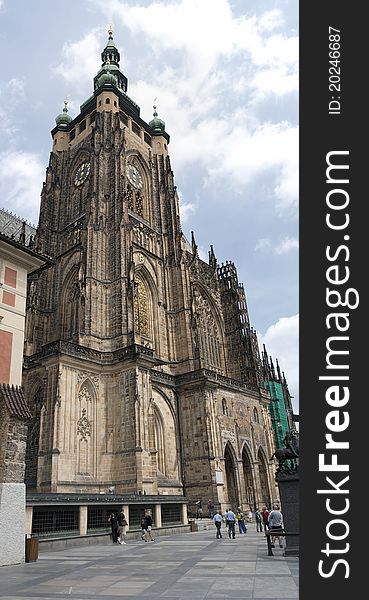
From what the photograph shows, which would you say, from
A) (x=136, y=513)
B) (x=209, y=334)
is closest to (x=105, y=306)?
(x=209, y=334)

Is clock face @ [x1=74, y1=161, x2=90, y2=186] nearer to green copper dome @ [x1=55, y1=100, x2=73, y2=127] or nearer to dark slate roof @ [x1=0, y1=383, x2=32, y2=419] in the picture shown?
green copper dome @ [x1=55, y1=100, x2=73, y2=127]

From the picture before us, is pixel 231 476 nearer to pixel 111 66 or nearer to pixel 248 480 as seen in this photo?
pixel 248 480

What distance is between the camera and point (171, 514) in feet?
79.0

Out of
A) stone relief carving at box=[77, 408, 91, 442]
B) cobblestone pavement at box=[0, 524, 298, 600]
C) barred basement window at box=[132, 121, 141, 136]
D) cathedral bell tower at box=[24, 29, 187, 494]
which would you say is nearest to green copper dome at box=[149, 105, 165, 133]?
cathedral bell tower at box=[24, 29, 187, 494]

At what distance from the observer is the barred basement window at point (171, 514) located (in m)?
23.5

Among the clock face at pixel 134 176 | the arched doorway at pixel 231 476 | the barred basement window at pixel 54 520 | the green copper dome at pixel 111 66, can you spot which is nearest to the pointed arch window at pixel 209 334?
the arched doorway at pixel 231 476

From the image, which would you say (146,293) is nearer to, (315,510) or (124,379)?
(124,379)

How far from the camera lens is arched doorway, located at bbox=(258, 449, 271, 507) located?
36469mm

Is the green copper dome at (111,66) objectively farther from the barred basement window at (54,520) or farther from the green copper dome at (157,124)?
the barred basement window at (54,520)

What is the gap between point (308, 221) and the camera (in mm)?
5109

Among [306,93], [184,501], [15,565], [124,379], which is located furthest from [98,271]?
[306,93]

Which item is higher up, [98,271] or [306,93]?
[98,271]

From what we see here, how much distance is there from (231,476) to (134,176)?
2742 centimetres

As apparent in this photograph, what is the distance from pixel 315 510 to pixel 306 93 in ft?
14.8
